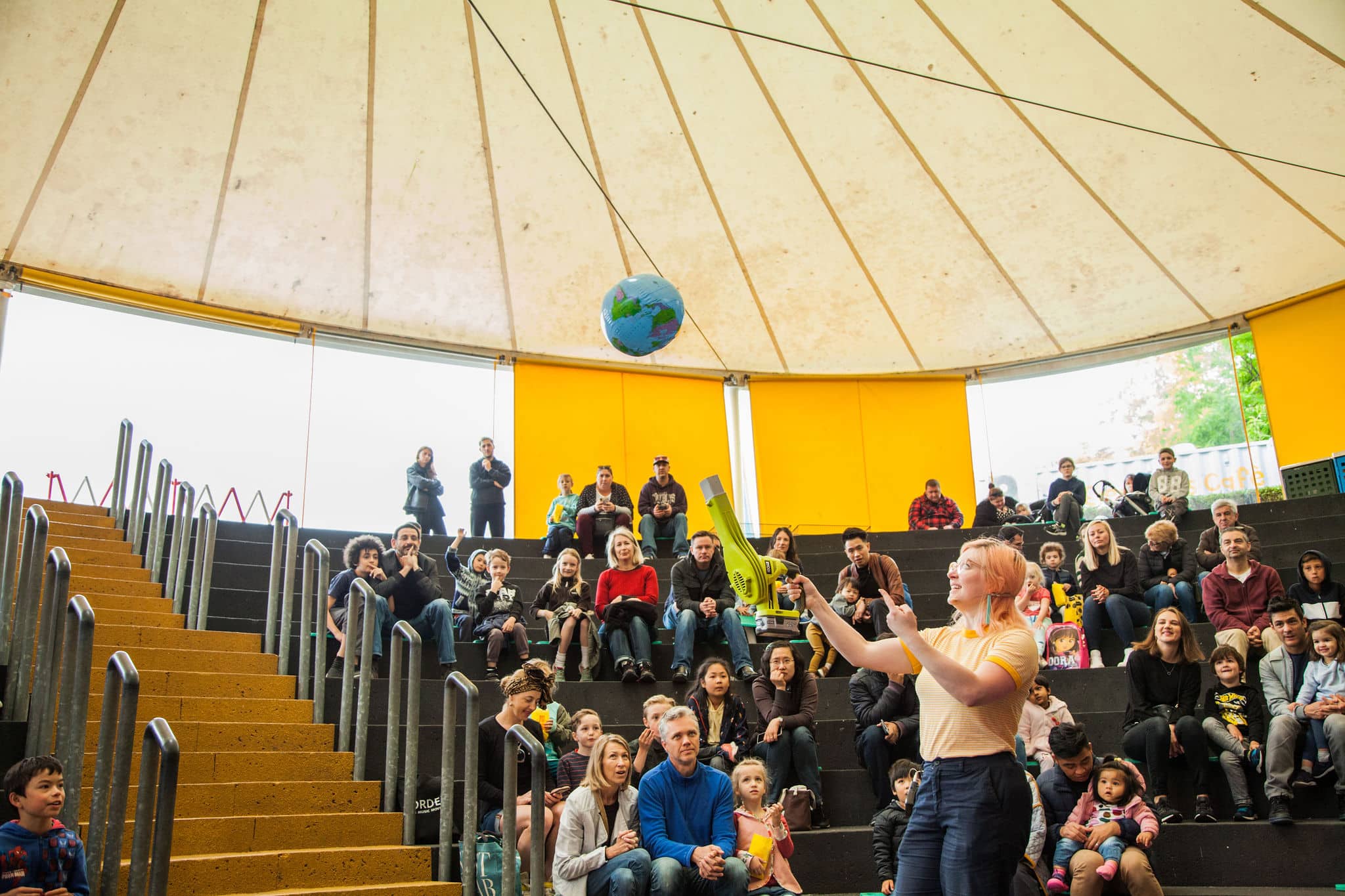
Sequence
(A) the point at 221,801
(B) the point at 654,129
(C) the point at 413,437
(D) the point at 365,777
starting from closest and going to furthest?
(A) the point at 221,801
(D) the point at 365,777
(B) the point at 654,129
(C) the point at 413,437

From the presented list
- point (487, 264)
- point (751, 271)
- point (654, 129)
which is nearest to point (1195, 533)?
point (751, 271)

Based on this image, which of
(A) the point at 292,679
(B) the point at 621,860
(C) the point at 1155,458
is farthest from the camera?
(C) the point at 1155,458

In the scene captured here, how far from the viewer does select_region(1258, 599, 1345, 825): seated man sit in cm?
580

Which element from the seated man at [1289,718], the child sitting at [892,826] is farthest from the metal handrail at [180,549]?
the seated man at [1289,718]

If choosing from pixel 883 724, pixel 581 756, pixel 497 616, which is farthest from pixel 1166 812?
pixel 497 616

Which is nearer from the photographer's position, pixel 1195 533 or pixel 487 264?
pixel 1195 533

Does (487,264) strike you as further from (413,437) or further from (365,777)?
(365,777)

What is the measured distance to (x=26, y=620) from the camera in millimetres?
5051

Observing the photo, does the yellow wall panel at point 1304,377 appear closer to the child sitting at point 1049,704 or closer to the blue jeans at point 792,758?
the child sitting at point 1049,704

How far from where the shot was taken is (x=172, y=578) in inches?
286

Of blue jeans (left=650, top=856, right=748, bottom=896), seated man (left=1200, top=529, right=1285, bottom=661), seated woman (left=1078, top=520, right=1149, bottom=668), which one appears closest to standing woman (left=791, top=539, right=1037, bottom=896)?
blue jeans (left=650, top=856, right=748, bottom=896)

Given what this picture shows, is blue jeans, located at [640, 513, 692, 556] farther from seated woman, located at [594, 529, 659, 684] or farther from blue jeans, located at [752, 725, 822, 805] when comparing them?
blue jeans, located at [752, 725, 822, 805]

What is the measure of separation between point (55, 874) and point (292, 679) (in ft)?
7.97

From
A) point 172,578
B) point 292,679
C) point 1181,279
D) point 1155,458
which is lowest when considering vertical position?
point 292,679
